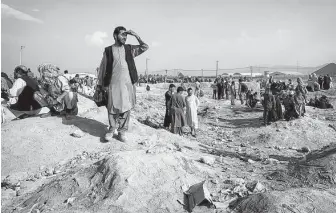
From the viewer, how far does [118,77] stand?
14.7 ft

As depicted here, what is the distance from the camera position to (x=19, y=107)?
5570mm

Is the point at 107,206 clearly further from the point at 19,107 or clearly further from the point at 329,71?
the point at 329,71

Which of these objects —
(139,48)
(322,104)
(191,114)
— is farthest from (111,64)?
(322,104)

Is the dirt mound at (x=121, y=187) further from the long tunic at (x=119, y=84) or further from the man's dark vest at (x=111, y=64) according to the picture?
the man's dark vest at (x=111, y=64)

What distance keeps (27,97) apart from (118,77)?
2.13 metres

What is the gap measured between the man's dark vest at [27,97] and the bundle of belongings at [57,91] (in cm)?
A: 21

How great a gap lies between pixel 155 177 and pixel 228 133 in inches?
256

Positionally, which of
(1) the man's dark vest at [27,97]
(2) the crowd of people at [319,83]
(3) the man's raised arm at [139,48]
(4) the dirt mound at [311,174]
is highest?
(3) the man's raised arm at [139,48]

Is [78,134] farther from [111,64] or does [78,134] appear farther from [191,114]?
[191,114]

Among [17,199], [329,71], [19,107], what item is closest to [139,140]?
[17,199]

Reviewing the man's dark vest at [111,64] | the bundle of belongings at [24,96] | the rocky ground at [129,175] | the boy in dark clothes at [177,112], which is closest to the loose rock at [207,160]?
the rocky ground at [129,175]

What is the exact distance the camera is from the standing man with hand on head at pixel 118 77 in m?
4.48

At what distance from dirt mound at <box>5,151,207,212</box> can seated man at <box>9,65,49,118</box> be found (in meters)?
2.49

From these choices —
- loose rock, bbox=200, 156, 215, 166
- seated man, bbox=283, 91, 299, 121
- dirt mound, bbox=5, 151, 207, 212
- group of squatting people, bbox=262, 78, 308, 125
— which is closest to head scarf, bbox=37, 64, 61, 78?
dirt mound, bbox=5, 151, 207, 212
